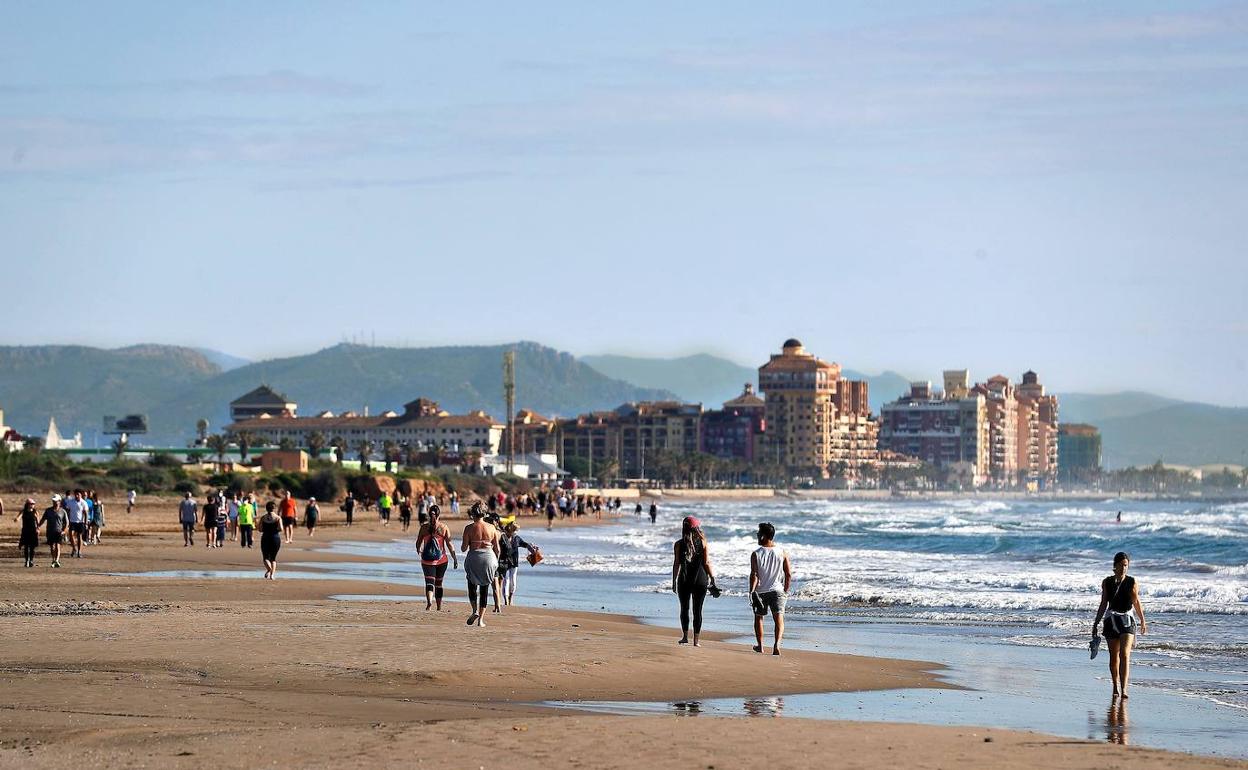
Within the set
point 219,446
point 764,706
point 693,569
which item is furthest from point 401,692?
point 219,446

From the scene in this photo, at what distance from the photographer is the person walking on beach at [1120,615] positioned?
14305 millimetres

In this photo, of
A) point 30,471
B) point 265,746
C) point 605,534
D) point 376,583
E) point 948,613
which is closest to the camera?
point 265,746

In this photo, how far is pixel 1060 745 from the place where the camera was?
11453 mm

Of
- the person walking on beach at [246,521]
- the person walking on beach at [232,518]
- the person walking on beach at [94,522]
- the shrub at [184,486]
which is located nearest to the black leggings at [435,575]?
the person walking on beach at [246,521]

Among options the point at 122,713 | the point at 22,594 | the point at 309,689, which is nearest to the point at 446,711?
the point at 309,689

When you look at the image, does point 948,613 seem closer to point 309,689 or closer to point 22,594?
point 22,594

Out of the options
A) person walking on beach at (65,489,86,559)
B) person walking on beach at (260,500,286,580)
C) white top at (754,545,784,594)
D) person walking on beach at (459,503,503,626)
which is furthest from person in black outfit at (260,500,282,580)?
white top at (754,545,784,594)

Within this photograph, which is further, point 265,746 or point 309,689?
point 309,689

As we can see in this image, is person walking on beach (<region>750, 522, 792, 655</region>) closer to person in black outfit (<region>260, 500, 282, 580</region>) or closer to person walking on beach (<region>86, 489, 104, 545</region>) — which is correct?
person in black outfit (<region>260, 500, 282, 580</region>)

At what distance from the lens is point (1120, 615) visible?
47.2ft

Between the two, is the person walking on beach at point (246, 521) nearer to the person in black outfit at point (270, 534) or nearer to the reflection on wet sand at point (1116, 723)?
the person in black outfit at point (270, 534)

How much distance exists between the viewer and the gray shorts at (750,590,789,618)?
16656 millimetres

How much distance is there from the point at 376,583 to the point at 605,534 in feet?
135

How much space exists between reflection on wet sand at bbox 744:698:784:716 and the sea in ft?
0.07
